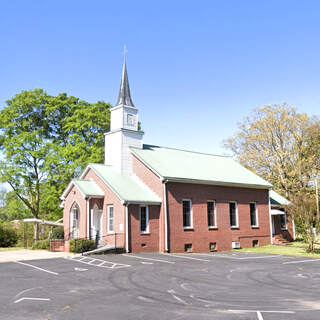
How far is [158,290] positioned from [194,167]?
57.5 feet

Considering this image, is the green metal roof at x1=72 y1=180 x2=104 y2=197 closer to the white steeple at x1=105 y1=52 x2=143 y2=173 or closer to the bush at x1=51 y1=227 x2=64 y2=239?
the white steeple at x1=105 y1=52 x2=143 y2=173

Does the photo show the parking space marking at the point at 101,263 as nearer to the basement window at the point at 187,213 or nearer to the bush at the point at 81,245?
the bush at the point at 81,245

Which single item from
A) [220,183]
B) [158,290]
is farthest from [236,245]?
[158,290]

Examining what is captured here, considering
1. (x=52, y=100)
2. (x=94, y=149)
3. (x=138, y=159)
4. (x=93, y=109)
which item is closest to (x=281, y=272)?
(x=138, y=159)

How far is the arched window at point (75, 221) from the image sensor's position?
84.3 feet

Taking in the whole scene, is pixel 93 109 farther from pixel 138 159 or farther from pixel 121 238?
pixel 121 238

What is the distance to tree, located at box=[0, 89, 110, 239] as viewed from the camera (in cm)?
3503

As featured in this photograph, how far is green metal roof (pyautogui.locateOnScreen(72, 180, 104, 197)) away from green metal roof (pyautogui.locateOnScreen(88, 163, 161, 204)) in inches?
41.4

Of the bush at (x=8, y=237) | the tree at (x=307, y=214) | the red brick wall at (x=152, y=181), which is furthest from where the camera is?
the bush at (x=8, y=237)

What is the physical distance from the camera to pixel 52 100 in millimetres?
38312

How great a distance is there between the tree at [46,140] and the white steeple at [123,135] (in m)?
7.47

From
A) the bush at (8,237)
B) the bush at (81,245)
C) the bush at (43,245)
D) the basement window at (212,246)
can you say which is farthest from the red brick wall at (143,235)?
the bush at (8,237)

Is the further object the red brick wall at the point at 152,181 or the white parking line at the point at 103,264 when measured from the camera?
the red brick wall at the point at 152,181

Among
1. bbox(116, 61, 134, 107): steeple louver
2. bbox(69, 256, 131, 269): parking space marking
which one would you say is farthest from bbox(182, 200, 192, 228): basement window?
bbox(116, 61, 134, 107): steeple louver
